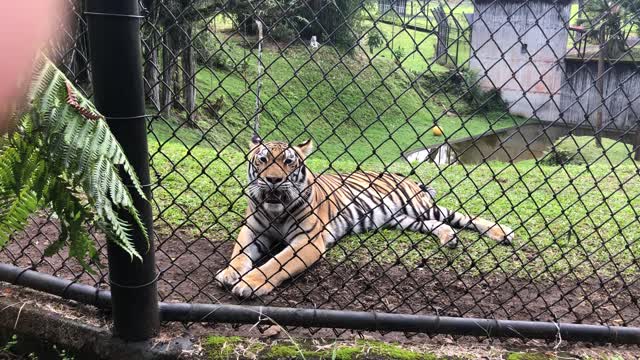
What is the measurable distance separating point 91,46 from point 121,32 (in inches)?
4.4

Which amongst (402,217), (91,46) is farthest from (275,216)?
(91,46)

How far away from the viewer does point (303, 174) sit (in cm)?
380

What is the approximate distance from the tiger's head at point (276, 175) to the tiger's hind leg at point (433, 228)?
0.74 m

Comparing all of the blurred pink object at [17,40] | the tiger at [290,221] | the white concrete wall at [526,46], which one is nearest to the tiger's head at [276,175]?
the tiger at [290,221]

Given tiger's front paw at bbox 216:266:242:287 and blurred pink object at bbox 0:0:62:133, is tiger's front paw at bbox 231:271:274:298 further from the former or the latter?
blurred pink object at bbox 0:0:62:133

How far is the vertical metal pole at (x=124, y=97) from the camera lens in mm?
1651

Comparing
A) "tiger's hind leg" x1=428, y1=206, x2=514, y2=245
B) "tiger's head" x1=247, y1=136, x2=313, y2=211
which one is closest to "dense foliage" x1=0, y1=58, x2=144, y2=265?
"tiger's head" x1=247, y1=136, x2=313, y2=211

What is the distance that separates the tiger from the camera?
302 centimetres

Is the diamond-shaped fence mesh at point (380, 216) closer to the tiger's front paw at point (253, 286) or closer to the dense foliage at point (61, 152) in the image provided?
the tiger's front paw at point (253, 286)

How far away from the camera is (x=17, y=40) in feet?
3.59

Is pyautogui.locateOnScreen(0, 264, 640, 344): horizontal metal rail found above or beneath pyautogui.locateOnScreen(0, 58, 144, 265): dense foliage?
beneath

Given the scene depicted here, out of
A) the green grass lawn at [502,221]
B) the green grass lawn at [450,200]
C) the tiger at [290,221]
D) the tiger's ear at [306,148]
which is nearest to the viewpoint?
the green grass lawn at [450,200]

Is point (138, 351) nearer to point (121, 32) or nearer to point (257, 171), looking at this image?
point (121, 32)

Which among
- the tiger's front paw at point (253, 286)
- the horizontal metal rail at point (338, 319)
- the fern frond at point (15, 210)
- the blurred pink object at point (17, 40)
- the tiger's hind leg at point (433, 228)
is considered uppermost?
the tiger's hind leg at point (433, 228)
